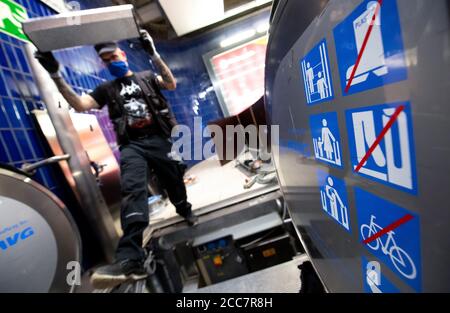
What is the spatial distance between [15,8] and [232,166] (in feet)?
7.94

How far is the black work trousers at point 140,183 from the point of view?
4.14ft

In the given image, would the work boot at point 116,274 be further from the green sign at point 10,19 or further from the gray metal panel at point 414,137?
the green sign at point 10,19

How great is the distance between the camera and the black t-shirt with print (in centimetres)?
144

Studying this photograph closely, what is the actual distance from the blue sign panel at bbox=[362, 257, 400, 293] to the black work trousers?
118cm

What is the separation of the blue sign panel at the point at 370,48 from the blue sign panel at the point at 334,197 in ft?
0.53

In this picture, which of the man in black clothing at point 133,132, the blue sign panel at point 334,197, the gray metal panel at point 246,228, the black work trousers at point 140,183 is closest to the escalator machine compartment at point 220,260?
the gray metal panel at point 246,228

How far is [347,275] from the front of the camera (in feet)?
1.31

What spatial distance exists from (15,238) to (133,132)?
0.85 meters

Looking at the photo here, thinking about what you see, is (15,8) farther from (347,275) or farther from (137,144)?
(347,275)

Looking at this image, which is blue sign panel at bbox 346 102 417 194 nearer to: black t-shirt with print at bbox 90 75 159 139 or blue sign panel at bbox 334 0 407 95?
blue sign panel at bbox 334 0 407 95

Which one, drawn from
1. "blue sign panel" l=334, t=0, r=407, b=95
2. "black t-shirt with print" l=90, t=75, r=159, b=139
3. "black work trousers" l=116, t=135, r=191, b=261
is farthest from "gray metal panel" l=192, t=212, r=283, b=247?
"blue sign panel" l=334, t=0, r=407, b=95

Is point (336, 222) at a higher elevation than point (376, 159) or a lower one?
lower

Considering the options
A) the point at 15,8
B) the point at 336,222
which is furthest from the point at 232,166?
the point at 336,222

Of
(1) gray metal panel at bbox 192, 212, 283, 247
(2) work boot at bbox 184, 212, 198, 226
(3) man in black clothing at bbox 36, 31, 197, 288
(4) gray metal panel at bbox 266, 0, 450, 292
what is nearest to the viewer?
(4) gray metal panel at bbox 266, 0, 450, 292
